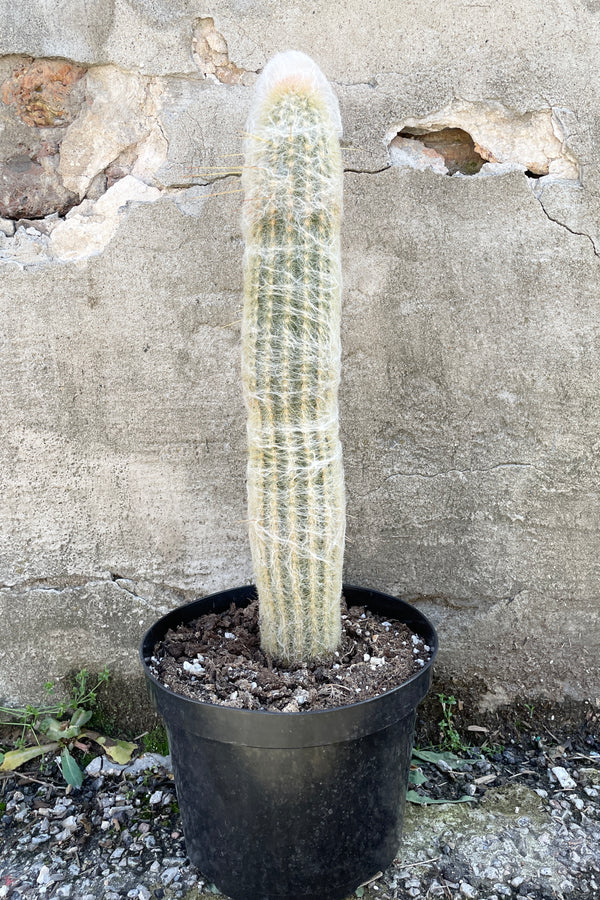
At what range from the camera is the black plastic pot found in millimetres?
1225

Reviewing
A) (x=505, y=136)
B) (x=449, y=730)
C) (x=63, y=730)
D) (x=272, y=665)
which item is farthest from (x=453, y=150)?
(x=63, y=730)

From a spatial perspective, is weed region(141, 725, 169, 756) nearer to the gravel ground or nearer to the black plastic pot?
the gravel ground

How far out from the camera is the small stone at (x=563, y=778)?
167cm

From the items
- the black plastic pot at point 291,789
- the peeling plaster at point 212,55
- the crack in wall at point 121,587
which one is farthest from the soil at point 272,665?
the peeling plaster at point 212,55

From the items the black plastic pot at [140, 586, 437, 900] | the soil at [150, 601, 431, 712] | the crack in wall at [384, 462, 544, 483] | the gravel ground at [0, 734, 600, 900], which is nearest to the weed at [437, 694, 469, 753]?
the gravel ground at [0, 734, 600, 900]

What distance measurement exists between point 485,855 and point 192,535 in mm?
1067

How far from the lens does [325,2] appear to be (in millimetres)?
1713

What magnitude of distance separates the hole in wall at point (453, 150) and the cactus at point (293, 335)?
545mm

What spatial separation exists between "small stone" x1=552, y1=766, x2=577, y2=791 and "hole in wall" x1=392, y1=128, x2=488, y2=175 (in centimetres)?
164

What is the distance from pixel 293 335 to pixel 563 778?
1.36 m

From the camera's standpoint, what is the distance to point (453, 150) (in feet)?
5.97

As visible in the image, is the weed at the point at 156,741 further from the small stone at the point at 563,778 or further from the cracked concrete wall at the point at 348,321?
the small stone at the point at 563,778

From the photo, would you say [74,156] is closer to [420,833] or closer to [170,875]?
[170,875]

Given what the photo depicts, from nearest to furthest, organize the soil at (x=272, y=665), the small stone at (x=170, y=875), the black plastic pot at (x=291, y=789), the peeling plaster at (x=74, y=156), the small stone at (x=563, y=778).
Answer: the black plastic pot at (x=291, y=789), the soil at (x=272, y=665), the small stone at (x=170, y=875), the small stone at (x=563, y=778), the peeling plaster at (x=74, y=156)
